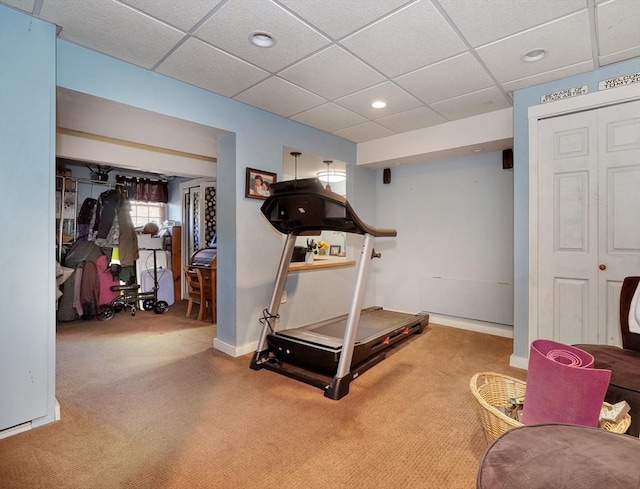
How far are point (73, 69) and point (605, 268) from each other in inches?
163

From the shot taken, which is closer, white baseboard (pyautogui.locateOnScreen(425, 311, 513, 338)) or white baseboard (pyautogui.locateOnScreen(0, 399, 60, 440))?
white baseboard (pyautogui.locateOnScreen(0, 399, 60, 440))

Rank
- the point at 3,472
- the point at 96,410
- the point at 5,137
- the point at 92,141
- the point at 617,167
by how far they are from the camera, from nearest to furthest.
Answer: the point at 3,472 < the point at 5,137 < the point at 96,410 < the point at 617,167 < the point at 92,141

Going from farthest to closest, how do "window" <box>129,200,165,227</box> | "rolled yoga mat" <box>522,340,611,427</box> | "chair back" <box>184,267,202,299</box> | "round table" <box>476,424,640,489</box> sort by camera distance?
1. "window" <box>129,200,165,227</box>
2. "chair back" <box>184,267,202,299</box>
3. "rolled yoga mat" <box>522,340,611,427</box>
4. "round table" <box>476,424,640,489</box>

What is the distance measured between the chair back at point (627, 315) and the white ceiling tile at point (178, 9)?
121 inches

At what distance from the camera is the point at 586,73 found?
2646 millimetres

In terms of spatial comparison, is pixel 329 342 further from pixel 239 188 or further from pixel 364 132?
pixel 364 132

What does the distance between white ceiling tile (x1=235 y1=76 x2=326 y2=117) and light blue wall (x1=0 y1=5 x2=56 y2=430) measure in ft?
4.70

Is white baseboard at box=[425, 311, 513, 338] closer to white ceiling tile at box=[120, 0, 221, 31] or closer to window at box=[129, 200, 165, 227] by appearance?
white ceiling tile at box=[120, 0, 221, 31]

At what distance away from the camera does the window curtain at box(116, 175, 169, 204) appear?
6.16 m

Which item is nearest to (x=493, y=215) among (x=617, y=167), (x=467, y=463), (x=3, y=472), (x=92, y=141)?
(x=617, y=167)

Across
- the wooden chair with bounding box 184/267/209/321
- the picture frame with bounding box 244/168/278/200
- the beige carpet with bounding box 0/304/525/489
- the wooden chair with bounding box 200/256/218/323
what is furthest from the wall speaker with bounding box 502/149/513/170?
the wooden chair with bounding box 184/267/209/321

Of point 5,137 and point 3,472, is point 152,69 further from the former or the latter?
point 3,472

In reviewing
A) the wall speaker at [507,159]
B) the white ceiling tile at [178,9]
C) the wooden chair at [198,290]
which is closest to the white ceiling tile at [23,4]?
the white ceiling tile at [178,9]

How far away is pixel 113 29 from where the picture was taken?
207 centimetres
